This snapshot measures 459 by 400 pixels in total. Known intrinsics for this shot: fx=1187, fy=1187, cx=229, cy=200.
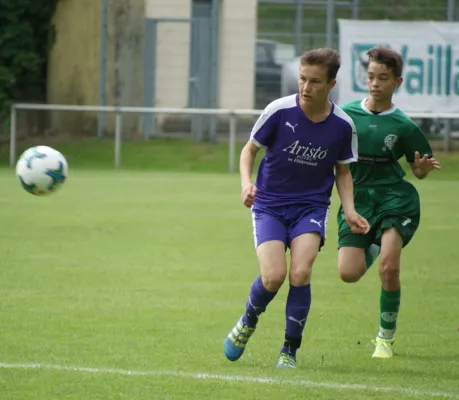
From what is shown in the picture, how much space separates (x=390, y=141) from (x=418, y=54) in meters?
15.3

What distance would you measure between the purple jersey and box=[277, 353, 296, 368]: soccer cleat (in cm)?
81

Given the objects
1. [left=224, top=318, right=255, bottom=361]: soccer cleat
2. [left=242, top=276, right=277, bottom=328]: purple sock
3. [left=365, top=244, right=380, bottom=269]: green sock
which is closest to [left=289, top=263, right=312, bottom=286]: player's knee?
[left=242, top=276, right=277, bottom=328]: purple sock

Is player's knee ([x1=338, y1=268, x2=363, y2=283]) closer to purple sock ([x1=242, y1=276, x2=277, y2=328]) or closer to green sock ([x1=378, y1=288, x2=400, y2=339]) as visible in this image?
green sock ([x1=378, y1=288, x2=400, y2=339])

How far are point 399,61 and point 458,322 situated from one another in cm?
194

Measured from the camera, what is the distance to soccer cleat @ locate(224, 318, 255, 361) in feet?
20.4

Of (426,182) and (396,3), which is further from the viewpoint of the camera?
(396,3)

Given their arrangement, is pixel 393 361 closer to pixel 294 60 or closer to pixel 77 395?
pixel 77 395

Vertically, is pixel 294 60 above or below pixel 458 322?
above

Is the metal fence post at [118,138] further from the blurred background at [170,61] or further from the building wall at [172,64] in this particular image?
the building wall at [172,64]

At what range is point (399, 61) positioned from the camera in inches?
270

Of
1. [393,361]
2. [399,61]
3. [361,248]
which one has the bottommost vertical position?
[393,361]

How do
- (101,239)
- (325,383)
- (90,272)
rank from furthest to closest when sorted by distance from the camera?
1. (101,239)
2. (90,272)
3. (325,383)

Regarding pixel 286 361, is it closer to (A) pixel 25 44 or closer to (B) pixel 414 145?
(B) pixel 414 145

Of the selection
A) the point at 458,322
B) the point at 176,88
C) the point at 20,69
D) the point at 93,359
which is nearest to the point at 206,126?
the point at 176,88
